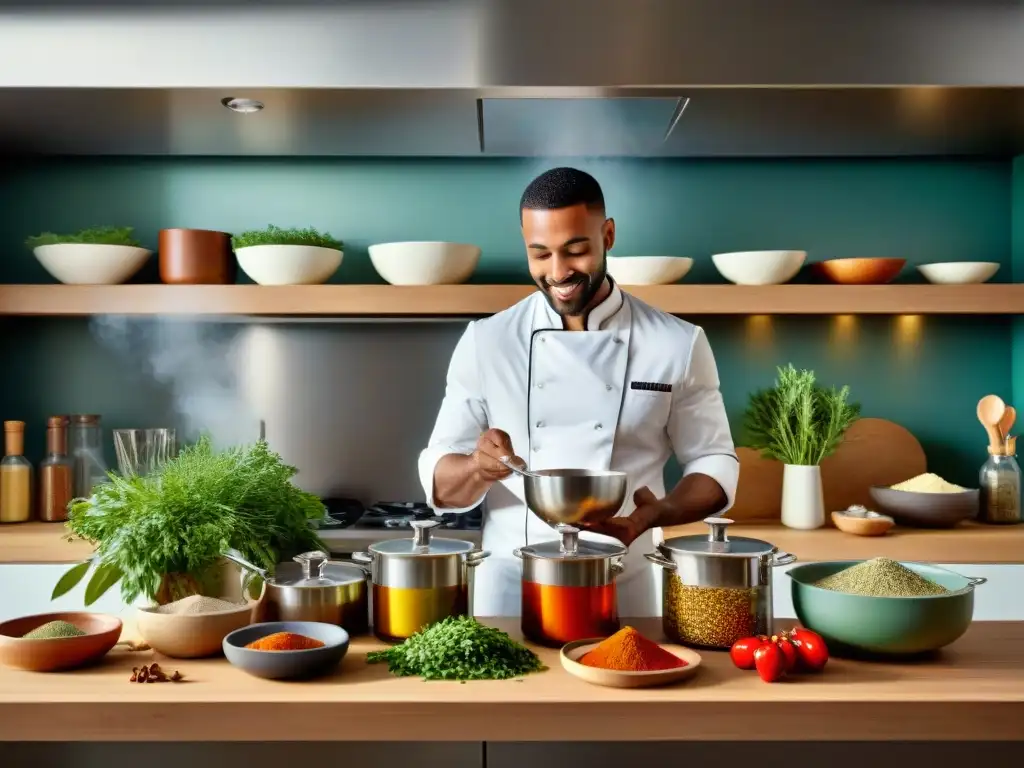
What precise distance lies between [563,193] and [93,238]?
1902mm

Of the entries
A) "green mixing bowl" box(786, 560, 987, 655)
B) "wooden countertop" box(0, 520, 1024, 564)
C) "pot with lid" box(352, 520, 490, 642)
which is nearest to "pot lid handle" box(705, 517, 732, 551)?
"green mixing bowl" box(786, 560, 987, 655)

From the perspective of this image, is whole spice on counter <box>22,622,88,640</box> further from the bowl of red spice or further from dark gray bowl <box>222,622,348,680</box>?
the bowl of red spice

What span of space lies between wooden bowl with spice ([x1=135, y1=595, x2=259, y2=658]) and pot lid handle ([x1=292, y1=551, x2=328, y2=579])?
10 centimetres

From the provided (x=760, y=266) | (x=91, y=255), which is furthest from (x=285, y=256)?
(x=760, y=266)

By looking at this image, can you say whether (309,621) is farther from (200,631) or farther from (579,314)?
(579,314)

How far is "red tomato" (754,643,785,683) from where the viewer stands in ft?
4.01

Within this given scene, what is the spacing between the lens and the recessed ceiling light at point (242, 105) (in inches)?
102

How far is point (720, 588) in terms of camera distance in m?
1.36

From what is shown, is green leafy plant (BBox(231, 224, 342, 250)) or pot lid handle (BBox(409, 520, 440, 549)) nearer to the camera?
pot lid handle (BBox(409, 520, 440, 549))

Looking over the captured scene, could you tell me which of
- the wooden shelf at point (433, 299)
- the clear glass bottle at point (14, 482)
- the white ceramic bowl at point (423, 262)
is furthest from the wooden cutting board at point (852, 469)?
the clear glass bottle at point (14, 482)

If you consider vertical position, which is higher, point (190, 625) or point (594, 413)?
point (594, 413)

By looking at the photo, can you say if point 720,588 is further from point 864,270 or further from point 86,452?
point 86,452
